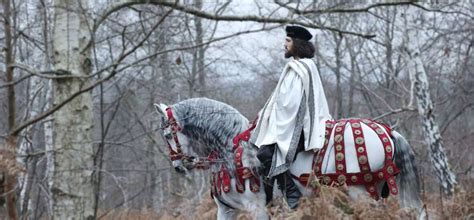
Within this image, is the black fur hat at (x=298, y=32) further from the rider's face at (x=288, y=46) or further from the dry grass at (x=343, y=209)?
the dry grass at (x=343, y=209)

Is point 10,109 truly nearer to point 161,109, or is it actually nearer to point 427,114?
point 161,109

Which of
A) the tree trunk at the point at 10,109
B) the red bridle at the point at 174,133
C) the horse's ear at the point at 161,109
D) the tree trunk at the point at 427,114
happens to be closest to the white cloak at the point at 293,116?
the red bridle at the point at 174,133

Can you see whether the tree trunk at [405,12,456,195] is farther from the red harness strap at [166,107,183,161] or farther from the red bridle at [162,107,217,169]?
the red harness strap at [166,107,183,161]

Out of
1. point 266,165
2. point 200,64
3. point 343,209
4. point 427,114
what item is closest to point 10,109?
point 266,165

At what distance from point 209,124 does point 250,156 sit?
540 millimetres

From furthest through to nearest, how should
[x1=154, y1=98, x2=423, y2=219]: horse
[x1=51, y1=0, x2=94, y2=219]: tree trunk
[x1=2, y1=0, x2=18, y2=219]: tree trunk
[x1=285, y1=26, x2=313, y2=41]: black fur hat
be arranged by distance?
1. [x1=285, y1=26, x2=313, y2=41]: black fur hat
2. [x1=154, y1=98, x2=423, y2=219]: horse
3. [x1=51, y1=0, x2=94, y2=219]: tree trunk
4. [x1=2, y1=0, x2=18, y2=219]: tree trunk

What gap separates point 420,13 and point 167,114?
789 cm

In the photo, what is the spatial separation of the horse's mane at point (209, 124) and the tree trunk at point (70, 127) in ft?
4.64

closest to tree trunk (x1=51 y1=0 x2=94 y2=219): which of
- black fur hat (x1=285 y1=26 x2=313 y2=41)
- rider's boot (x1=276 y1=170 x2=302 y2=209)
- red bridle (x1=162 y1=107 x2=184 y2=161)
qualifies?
red bridle (x1=162 y1=107 x2=184 y2=161)

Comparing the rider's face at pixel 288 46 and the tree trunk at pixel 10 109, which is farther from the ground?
the rider's face at pixel 288 46

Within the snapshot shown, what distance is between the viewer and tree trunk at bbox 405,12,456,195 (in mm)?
10797

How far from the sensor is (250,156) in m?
6.59

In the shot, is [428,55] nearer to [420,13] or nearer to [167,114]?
[420,13]

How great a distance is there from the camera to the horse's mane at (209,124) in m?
6.82
